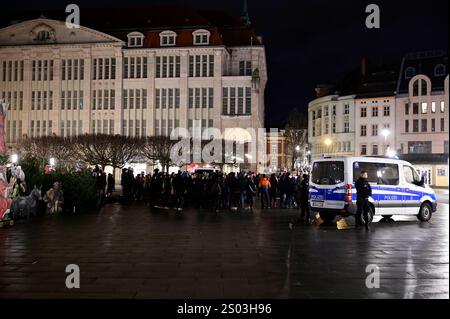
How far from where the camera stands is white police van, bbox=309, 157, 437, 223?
639 inches

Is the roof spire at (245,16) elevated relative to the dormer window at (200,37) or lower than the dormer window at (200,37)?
elevated

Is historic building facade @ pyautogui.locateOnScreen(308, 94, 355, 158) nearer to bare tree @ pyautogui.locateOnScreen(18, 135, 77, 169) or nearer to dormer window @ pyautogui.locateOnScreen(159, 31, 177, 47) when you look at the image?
dormer window @ pyautogui.locateOnScreen(159, 31, 177, 47)

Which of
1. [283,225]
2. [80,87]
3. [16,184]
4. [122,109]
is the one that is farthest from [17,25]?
[283,225]

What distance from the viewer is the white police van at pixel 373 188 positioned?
1623 cm

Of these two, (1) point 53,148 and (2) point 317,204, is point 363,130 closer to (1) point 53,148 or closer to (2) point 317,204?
(1) point 53,148

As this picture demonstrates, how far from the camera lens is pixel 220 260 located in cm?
967

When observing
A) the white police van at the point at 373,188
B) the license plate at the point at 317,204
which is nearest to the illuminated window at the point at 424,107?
the white police van at the point at 373,188

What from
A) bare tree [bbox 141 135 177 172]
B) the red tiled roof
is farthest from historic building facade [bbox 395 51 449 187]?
bare tree [bbox 141 135 177 172]

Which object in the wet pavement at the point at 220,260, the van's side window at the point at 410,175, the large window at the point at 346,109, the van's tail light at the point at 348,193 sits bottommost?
the wet pavement at the point at 220,260

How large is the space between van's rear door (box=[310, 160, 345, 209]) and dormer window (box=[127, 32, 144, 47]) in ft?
176

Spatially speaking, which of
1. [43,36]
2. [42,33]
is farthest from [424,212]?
[42,33]

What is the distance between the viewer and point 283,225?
16.4 meters

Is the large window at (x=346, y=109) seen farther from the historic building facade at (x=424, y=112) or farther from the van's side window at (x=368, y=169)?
the van's side window at (x=368, y=169)

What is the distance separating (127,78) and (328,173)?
175 ft
